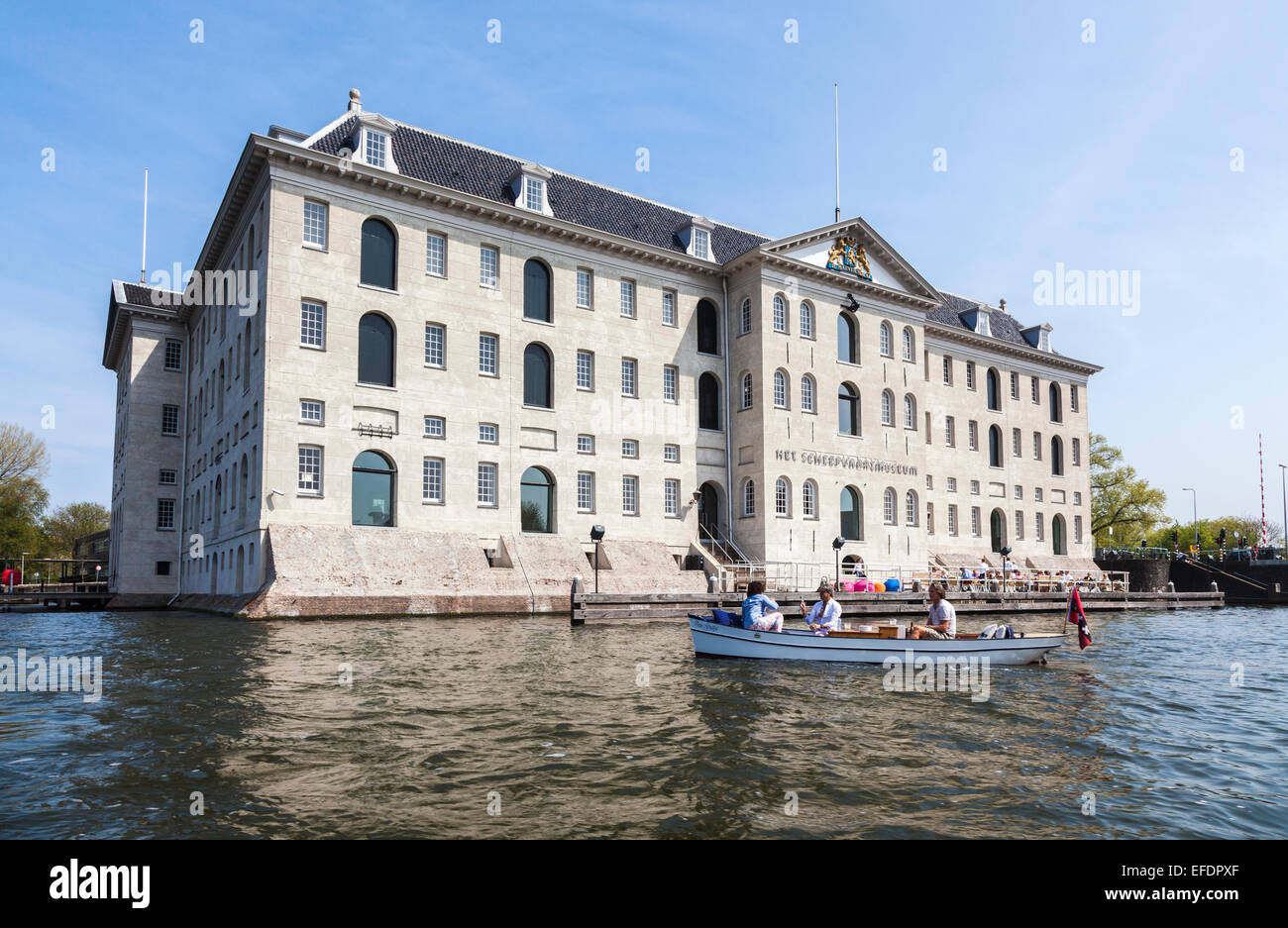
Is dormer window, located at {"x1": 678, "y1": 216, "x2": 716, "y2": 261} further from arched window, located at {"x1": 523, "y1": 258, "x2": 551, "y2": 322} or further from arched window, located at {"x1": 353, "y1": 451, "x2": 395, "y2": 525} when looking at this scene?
arched window, located at {"x1": 353, "y1": 451, "x2": 395, "y2": 525}

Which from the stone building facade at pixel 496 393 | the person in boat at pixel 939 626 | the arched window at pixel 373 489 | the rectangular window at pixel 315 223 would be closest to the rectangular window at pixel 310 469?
the stone building facade at pixel 496 393

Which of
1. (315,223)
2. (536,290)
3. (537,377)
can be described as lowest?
(537,377)

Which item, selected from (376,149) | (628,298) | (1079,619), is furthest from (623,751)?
(628,298)

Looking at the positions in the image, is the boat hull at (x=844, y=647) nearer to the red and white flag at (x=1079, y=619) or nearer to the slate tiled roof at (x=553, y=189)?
the red and white flag at (x=1079, y=619)

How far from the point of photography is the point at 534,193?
39.6 metres

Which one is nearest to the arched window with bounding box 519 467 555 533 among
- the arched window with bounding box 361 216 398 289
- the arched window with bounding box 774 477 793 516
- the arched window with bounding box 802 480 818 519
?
the arched window with bounding box 361 216 398 289

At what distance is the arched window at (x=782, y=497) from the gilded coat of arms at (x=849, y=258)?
38.8ft

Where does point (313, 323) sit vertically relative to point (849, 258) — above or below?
below

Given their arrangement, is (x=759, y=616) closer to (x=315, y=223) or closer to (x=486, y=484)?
(x=486, y=484)

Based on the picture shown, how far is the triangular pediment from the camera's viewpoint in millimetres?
44684

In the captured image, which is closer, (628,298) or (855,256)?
(628,298)

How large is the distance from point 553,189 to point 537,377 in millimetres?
9420

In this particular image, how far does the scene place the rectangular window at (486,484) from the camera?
120ft
